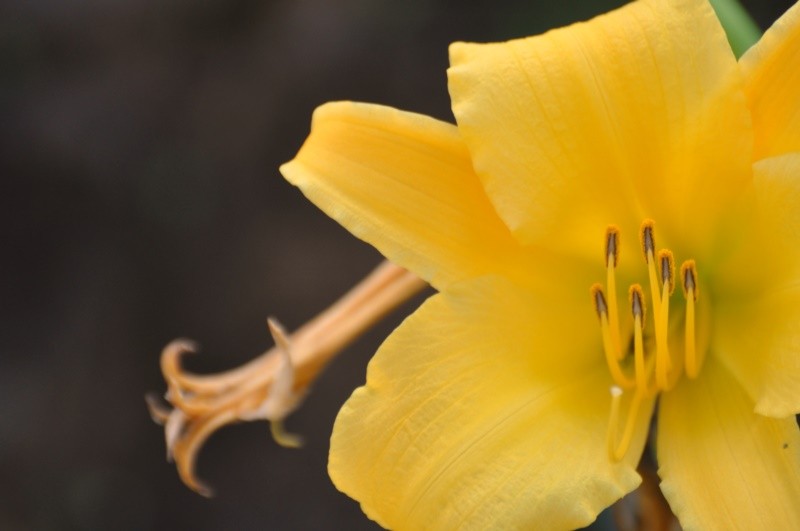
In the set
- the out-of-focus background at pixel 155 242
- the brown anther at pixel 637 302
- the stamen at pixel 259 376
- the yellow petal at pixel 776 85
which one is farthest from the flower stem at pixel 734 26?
the out-of-focus background at pixel 155 242

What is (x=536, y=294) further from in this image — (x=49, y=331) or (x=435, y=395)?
(x=49, y=331)

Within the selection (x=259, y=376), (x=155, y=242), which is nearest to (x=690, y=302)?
(x=259, y=376)

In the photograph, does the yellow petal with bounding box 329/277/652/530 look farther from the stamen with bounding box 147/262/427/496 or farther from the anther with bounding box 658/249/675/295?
the stamen with bounding box 147/262/427/496

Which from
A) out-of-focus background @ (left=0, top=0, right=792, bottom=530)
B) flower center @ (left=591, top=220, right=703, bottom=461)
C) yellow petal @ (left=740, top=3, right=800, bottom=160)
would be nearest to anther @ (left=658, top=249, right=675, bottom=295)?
flower center @ (left=591, top=220, right=703, bottom=461)

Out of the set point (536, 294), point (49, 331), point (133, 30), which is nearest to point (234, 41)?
point (133, 30)

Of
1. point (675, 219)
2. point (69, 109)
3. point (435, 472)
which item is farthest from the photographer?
point (69, 109)

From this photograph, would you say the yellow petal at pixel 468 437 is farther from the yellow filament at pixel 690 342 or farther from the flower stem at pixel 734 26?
the flower stem at pixel 734 26

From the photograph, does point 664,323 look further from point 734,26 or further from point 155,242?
point 155,242
